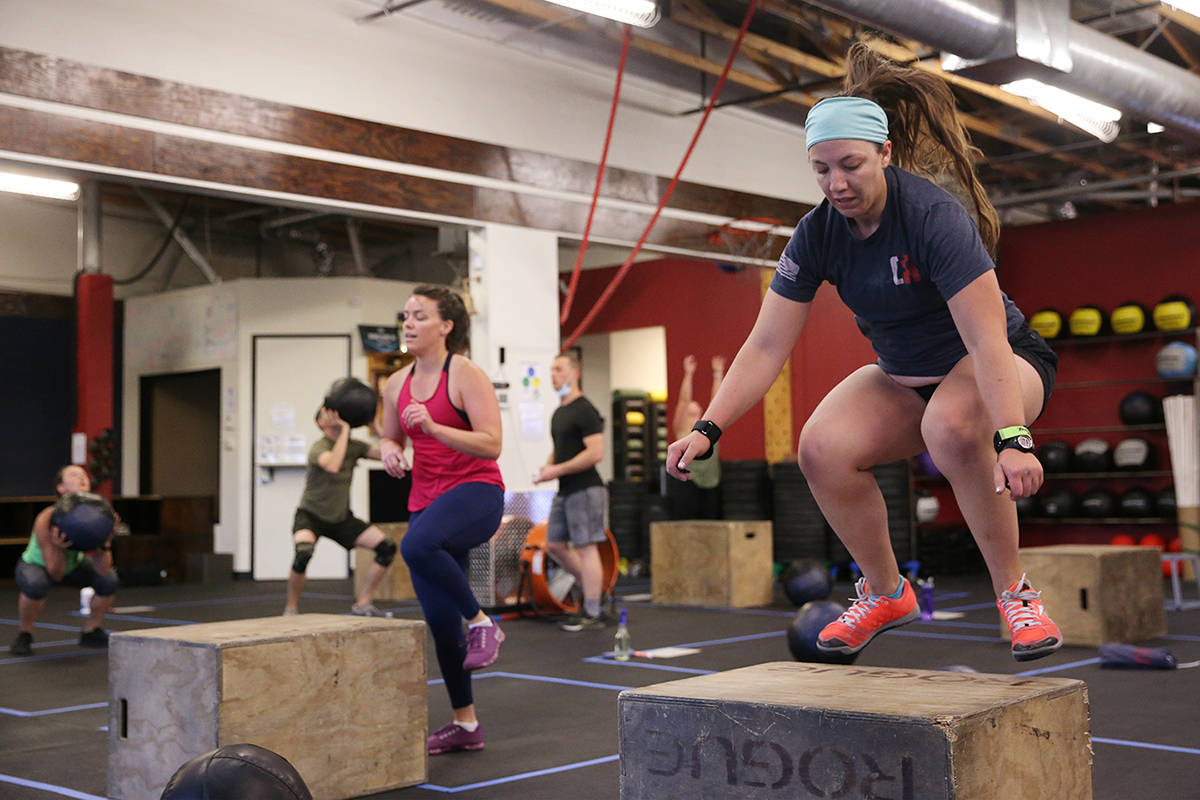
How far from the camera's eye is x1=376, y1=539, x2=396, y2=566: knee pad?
24.4ft

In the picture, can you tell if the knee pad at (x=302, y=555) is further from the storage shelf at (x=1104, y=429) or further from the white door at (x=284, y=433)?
the storage shelf at (x=1104, y=429)

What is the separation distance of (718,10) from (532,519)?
4120 millimetres

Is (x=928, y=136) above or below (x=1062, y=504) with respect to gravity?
above

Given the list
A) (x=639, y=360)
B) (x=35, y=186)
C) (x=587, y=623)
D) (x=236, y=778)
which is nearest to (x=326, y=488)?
(x=587, y=623)

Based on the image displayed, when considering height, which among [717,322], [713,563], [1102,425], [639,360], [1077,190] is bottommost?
[713,563]

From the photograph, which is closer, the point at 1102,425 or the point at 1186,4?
the point at 1186,4

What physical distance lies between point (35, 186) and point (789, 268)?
932cm

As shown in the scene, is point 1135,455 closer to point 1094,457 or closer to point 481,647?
point 1094,457

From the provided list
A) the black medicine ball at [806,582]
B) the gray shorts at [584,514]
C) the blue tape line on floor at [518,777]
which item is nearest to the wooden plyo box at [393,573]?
the gray shorts at [584,514]

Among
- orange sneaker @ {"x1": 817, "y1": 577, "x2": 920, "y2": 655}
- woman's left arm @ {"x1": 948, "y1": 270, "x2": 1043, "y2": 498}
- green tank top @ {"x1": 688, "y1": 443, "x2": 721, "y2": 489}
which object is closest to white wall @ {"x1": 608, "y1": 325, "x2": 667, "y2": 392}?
green tank top @ {"x1": 688, "y1": 443, "x2": 721, "y2": 489}

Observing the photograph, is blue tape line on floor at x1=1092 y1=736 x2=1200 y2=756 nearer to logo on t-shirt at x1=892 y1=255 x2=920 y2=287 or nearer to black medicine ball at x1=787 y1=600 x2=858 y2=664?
black medicine ball at x1=787 y1=600 x2=858 y2=664

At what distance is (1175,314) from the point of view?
35.3 feet

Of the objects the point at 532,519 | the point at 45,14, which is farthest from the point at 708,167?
the point at 45,14

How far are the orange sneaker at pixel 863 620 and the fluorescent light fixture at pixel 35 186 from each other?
9.33 meters
